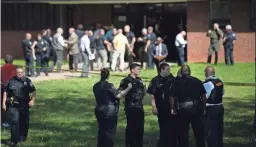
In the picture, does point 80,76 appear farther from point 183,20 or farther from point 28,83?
point 28,83

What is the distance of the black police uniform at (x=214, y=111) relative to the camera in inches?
473

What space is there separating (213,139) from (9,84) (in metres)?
4.27

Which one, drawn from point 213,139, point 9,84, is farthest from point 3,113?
point 213,139

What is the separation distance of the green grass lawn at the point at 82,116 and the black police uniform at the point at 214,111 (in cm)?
96

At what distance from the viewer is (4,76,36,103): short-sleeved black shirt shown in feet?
43.6

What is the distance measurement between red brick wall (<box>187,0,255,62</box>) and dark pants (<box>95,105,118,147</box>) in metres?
18.6

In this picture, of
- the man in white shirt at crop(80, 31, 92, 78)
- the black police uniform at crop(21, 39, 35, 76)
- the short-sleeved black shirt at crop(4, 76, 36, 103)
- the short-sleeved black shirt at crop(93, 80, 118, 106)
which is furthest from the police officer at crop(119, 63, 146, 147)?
the black police uniform at crop(21, 39, 35, 76)

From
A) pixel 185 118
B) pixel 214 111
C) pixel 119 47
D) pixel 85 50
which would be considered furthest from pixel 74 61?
pixel 185 118

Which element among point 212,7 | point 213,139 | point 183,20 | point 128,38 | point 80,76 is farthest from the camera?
point 183,20

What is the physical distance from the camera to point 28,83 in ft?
44.0

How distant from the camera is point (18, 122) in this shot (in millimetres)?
13344

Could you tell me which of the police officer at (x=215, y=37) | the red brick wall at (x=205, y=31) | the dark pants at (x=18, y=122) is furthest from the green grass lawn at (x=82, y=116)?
the red brick wall at (x=205, y=31)

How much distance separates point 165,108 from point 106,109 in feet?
3.52

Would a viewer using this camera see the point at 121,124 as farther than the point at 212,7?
No
